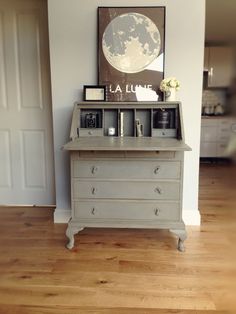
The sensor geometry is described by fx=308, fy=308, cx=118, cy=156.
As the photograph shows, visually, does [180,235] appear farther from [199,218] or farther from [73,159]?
[73,159]

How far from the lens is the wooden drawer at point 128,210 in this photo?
2.22 meters

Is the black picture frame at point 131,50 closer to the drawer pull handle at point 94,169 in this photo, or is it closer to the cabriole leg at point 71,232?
the drawer pull handle at point 94,169

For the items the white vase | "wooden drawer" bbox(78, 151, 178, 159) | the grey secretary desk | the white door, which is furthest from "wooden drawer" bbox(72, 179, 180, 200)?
the white door

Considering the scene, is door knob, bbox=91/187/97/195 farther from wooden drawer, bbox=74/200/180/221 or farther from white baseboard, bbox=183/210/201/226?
white baseboard, bbox=183/210/201/226

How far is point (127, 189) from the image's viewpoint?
222 centimetres

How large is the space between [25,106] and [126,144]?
4.63 ft

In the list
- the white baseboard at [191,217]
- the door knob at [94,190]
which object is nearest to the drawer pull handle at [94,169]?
the door knob at [94,190]

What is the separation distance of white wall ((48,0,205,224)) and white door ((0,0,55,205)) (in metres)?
0.45

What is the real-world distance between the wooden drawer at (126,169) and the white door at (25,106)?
A: 1004 mm

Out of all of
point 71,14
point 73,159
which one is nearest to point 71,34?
point 71,14

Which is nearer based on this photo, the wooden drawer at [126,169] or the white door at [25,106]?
the wooden drawer at [126,169]

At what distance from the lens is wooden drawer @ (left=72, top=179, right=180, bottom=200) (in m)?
2.19

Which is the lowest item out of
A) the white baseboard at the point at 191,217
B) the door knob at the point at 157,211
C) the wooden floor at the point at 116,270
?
the wooden floor at the point at 116,270

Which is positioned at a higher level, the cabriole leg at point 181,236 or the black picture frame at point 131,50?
the black picture frame at point 131,50
